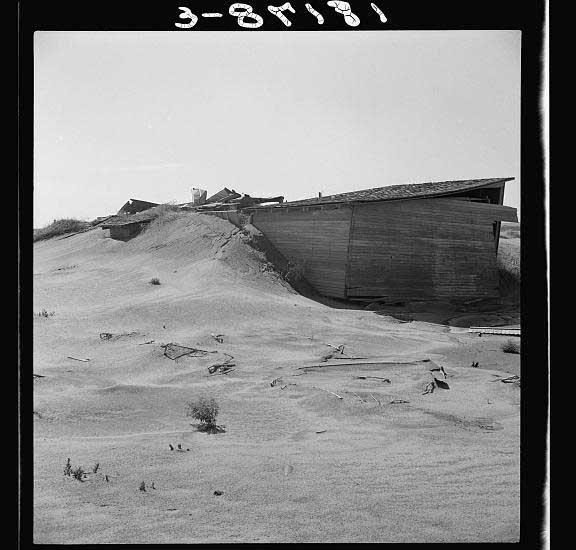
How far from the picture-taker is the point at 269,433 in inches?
250

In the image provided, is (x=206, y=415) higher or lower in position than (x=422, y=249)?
lower

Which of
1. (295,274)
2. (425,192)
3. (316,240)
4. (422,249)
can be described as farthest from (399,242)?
(295,274)

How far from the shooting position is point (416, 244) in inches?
764

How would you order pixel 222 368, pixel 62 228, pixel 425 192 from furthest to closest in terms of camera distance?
pixel 62 228 → pixel 425 192 → pixel 222 368

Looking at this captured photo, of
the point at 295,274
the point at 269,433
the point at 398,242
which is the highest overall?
the point at 398,242

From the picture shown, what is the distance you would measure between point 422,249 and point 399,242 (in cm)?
94

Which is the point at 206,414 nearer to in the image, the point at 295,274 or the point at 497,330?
the point at 497,330

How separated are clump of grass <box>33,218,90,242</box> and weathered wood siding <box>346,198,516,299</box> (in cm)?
2208
